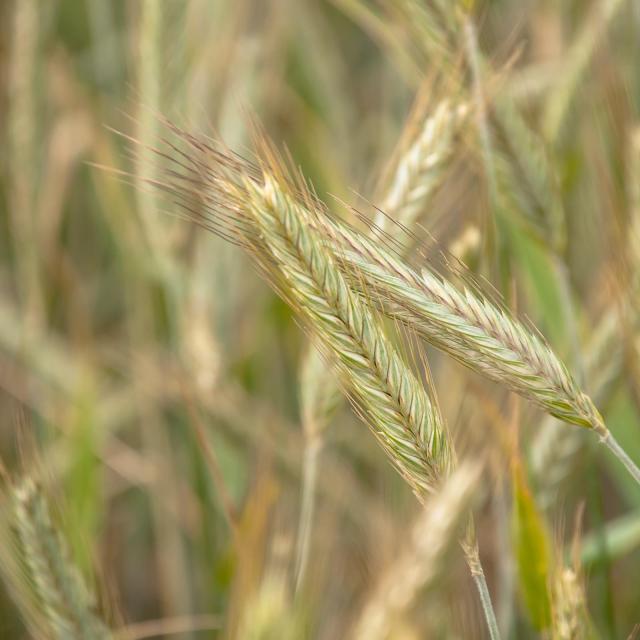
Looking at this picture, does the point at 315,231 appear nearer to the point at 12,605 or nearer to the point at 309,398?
the point at 309,398

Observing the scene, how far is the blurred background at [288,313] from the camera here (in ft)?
2.44

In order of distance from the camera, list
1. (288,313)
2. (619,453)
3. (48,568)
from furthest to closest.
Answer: (288,313), (48,568), (619,453)

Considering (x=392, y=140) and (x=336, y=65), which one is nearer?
(x=392, y=140)

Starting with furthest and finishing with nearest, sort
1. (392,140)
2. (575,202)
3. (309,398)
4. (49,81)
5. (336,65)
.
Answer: (49,81), (336,65), (392,140), (575,202), (309,398)

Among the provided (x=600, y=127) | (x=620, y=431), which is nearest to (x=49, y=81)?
(x=600, y=127)

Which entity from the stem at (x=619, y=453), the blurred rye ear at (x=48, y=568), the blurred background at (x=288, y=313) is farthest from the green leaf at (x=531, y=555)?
the blurred rye ear at (x=48, y=568)

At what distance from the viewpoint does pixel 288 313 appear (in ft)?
4.25

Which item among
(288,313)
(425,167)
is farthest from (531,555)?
(288,313)

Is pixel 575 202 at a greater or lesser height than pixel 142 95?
greater

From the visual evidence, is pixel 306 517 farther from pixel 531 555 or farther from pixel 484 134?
pixel 484 134

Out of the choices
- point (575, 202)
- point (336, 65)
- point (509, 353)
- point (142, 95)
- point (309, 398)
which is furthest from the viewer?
point (336, 65)

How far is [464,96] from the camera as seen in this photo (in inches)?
29.1

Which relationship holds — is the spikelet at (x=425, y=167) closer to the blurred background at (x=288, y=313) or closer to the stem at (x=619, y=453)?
the blurred background at (x=288, y=313)

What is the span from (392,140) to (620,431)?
0.63 metres
